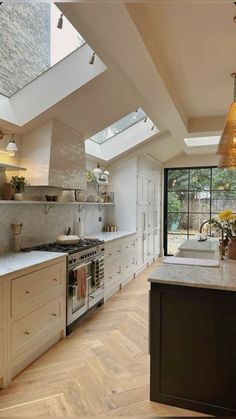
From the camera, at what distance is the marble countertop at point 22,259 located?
7.38ft

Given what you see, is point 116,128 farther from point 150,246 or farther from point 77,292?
point 77,292

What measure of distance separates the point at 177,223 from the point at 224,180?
167cm

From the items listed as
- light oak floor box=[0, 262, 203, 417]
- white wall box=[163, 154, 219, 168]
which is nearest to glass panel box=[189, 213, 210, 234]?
white wall box=[163, 154, 219, 168]

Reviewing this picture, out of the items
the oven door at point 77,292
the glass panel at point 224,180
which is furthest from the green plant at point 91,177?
the glass panel at point 224,180

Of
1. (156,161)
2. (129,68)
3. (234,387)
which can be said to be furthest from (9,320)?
(156,161)

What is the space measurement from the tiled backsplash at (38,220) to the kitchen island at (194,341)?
5.98 ft

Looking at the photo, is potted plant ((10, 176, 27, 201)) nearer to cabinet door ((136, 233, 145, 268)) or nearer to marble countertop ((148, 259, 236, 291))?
marble countertop ((148, 259, 236, 291))

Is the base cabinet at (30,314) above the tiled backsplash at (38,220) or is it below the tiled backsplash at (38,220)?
below

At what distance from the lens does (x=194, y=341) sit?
1871mm

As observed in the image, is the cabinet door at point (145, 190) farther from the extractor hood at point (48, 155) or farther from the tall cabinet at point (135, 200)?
the extractor hood at point (48, 155)

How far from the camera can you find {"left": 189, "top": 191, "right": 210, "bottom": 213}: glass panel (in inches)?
286

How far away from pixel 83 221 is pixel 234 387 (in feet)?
11.1

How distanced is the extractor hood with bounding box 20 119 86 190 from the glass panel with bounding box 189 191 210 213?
4596mm

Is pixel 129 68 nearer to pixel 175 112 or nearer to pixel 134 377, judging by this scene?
pixel 175 112
